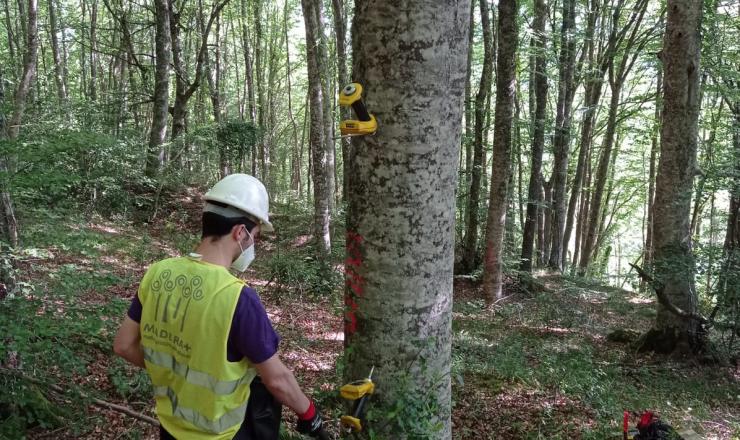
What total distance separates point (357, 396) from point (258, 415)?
0.49 metres

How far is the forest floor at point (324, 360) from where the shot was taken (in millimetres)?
3463

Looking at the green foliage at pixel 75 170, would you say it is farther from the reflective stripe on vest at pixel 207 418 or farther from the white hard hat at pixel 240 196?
the reflective stripe on vest at pixel 207 418

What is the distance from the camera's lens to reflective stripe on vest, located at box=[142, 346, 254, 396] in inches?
75.9

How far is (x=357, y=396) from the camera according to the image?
7.73 ft

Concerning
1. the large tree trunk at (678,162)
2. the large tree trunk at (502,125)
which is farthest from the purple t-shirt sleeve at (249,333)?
the large tree trunk at (502,125)

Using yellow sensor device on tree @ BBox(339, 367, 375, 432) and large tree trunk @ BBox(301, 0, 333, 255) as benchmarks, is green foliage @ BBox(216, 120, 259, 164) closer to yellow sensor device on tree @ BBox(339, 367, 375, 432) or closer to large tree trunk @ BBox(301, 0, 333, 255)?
large tree trunk @ BBox(301, 0, 333, 255)

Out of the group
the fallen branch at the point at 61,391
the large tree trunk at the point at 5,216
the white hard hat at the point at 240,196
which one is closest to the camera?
the white hard hat at the point at 240,196

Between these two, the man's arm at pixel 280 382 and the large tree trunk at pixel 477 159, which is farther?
the large tree trunk at pixel 477 159

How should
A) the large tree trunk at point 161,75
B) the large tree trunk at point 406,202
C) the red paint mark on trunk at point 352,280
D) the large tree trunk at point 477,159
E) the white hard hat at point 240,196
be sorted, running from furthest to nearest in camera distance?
the large tree trunk at point 161,75
the large tree trunk at point 477,159
the red paint mark on trunk at point 352,280
the large tree trunk at point 406,202
the white hard hat at point 240,196

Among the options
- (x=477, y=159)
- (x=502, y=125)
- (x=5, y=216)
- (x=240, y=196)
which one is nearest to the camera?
(x=240, y=196)

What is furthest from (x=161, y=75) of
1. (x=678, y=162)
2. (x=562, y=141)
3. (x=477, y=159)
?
(x=678, y=162)

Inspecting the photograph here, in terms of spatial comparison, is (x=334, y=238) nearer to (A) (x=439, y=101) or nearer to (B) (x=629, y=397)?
(B) (x=629, y=397)

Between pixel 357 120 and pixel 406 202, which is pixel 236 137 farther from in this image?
pixel 406 202

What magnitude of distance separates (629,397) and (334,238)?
8684mm
